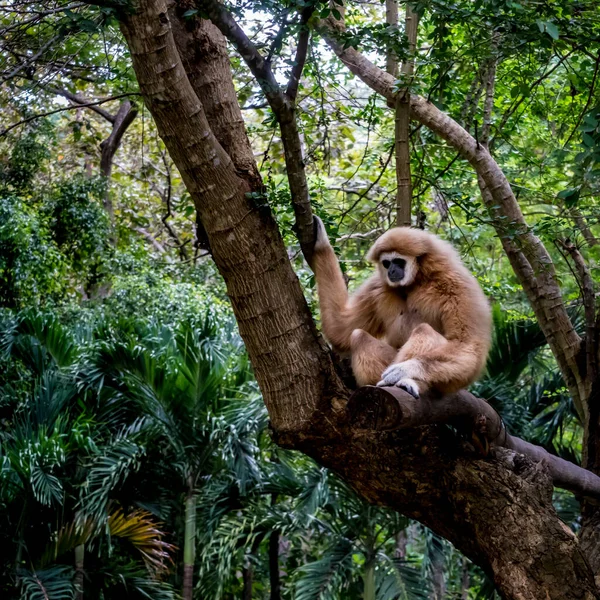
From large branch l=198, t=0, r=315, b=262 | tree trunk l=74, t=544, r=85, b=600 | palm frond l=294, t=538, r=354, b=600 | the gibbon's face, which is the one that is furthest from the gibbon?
tree trunk l=74, t=544, r=85, b=600

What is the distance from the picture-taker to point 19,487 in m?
7.04

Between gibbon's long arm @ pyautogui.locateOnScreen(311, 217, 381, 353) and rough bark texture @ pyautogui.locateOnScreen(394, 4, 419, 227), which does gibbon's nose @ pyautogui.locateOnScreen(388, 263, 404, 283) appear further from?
rough bark texture @ pyautogui.locateOnScreen(394, 4, 419, 227)

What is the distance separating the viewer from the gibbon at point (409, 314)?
3738mm

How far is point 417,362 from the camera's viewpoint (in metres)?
3.63

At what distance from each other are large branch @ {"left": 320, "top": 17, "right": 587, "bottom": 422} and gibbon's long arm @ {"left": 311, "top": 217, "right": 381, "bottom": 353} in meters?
1.10

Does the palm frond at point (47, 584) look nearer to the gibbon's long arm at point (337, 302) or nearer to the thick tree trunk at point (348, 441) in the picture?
the gibbon's long arm at point (337, 302)

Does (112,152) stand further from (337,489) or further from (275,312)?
(275,312)

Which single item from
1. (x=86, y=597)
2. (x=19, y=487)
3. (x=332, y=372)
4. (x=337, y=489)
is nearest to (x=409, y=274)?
(x=332, y=372)

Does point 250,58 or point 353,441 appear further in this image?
point 353,441

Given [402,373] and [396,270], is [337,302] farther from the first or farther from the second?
[402,373]

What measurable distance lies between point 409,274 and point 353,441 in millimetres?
1265

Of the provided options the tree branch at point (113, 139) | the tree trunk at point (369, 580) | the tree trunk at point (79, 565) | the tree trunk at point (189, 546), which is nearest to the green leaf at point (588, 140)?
the tree trunk at point (369, 580)

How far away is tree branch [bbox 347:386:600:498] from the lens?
282 cm

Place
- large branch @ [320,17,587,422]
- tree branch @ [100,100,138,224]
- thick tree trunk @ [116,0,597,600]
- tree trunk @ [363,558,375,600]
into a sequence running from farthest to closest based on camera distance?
tree branch @ [100,100,138,224] < tree trunk @ [363,558,375,600] < large branch @ [320,17,587,422] < thick tree trunk @ [116,0,597,600]
